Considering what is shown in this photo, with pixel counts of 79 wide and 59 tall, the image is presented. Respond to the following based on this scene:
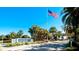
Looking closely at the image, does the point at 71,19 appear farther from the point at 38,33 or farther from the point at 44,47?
the point at 44,47

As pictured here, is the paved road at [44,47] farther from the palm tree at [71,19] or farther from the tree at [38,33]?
the palm tree at [71,19]

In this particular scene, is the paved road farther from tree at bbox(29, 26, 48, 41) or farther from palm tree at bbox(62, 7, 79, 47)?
palm tree at bbox(62, 7, 79, 47)

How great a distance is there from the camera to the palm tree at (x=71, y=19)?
7407mm

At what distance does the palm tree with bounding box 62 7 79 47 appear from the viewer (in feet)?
24.3

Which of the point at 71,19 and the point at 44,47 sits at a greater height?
the point at 71,19

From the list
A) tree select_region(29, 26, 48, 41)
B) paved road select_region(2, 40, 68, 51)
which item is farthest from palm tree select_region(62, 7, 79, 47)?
tree select_region(29, 26, 48, 41)

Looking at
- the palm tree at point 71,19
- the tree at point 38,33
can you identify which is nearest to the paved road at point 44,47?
the tree at point 38,33

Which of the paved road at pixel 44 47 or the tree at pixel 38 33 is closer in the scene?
the tree at pixel 38 33

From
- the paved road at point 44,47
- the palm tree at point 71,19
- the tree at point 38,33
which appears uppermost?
the palm tree at point 71,19

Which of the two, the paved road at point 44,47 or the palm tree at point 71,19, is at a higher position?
the palm tree at point 71,19

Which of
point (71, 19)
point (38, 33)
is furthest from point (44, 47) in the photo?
point (71, 19)

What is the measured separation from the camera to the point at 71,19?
7488 mm
